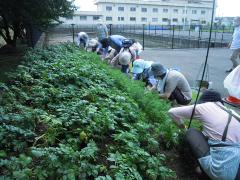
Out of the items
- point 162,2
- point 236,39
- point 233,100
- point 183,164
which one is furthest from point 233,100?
point 162,2

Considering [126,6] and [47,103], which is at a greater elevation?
[126,6]

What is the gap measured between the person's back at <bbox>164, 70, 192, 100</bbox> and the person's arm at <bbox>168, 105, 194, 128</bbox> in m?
→ 1.49

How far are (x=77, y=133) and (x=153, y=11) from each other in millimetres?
65026

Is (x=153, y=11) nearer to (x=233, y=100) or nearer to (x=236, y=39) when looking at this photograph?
(x=236, y=39)

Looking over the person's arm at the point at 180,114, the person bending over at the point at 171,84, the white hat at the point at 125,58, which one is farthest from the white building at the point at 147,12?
the person's arm at the point at 180,114

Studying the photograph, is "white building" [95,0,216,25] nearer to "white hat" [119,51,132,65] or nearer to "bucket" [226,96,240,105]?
"white hat" [119,51,132,65]

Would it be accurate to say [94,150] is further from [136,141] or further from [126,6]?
[126,6]

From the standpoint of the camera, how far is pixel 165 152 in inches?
144

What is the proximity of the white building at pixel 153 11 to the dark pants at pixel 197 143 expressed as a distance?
2284 inches

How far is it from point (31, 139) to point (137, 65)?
181 inches

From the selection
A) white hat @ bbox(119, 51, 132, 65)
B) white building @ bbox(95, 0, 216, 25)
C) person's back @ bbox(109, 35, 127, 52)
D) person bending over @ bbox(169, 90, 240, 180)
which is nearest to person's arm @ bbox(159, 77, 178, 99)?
person bending over @ bbox(169, 90, 240, 180)

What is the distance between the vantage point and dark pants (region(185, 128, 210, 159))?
3236mm

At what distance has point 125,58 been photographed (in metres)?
8.09

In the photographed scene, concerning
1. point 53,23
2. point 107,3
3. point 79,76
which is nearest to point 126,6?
point 107,3
